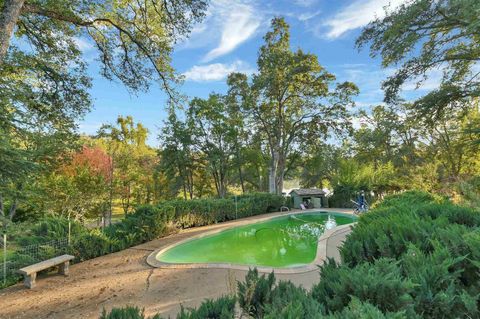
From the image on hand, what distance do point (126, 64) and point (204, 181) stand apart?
20.3 meters

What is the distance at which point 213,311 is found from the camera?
1.70 m

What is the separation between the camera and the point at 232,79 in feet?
69.5

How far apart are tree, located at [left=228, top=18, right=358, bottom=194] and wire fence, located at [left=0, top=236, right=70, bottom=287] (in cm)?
1592

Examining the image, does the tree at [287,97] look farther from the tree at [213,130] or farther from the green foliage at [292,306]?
the green foliage at [292,306]

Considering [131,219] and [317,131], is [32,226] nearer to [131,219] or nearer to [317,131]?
[131,219]

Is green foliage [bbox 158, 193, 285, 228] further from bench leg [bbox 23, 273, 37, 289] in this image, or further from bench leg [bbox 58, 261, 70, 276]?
bench leg [bbox 23, 273, 37, 289]

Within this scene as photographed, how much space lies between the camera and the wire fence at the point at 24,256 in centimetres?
538

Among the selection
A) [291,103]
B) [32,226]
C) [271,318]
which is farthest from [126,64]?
[291,103]

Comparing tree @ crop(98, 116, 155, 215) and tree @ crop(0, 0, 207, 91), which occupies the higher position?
tree @ crop(0, 0, 207, 91)

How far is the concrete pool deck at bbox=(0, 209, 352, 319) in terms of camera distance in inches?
160

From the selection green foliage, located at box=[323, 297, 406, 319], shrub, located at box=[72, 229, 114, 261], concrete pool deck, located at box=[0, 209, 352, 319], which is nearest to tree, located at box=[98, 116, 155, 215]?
shrub, located at box=[72, 229, 114, 261]

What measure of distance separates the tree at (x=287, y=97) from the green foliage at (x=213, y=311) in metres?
18.4

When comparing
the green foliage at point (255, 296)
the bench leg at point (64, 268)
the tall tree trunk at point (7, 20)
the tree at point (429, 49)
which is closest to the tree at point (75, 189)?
the bench leg at point (64, 268)

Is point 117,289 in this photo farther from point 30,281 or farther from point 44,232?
point 44,232
